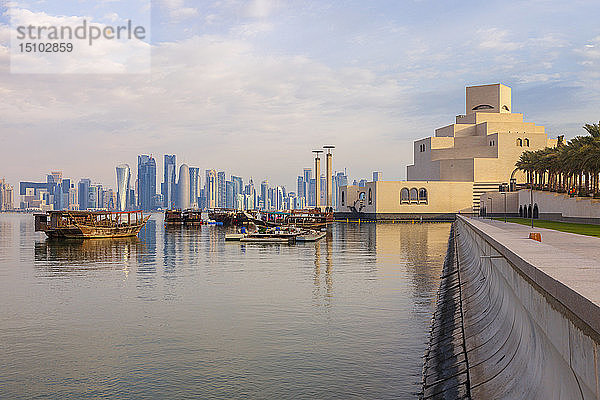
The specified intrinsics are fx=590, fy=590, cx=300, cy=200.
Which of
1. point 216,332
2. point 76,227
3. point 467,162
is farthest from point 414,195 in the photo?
point 216,332

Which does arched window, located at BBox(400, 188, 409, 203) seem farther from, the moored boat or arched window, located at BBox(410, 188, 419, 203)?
the moored boat

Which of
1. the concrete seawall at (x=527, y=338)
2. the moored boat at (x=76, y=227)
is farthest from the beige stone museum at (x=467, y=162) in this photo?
the concrete seawall at (x=527, y=338)

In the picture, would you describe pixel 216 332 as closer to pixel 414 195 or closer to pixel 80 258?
pixel 80 258

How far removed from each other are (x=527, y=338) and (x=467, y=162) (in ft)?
479

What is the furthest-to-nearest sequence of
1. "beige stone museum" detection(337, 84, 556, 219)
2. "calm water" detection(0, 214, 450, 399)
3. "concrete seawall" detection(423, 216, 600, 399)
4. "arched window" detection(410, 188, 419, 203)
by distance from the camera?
1. "arched window" detection(410, 188, 419, 203)
2. "beige stone museum" detection(337, 84, 556, 219)
3. "calm water" detection(0, 214, 450, 399)
4. "concrete seawall" detection(423, 216, 600, 399)

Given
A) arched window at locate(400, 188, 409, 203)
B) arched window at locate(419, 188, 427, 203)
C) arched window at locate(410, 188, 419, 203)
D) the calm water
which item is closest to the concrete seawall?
the calm water

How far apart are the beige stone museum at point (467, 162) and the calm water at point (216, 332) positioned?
11162 centimetres

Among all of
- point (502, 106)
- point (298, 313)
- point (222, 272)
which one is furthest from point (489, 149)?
point (298, 313)

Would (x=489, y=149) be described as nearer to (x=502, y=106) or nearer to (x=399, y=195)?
(x=502, y=106)

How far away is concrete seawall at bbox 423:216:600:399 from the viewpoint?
6.04 meters

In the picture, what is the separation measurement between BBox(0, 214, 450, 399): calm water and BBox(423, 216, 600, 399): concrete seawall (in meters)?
1.58

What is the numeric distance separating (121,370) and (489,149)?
470 ft

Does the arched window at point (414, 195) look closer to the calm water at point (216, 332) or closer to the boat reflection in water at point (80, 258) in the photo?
the boat reflection in water at point (80, 258)

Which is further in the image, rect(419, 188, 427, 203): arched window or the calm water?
rect(419, 188, 427, 203): arched window
